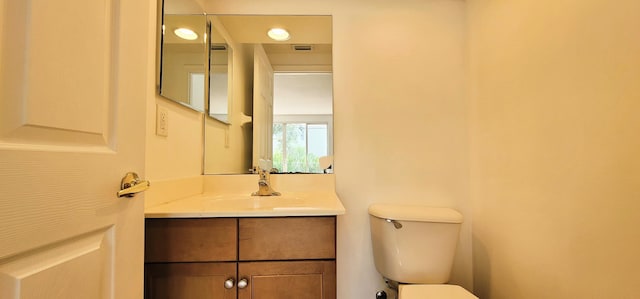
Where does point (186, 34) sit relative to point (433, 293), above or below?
above

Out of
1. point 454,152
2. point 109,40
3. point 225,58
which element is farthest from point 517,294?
point 225,58

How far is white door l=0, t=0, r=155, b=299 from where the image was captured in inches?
15.8

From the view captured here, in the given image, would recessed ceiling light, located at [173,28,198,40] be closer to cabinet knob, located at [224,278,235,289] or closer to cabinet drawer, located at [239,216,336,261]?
cabinet drawer, located at [239,216,336,261]

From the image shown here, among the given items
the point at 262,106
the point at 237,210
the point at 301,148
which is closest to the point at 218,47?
the point at 262,106

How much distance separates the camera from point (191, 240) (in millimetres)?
874

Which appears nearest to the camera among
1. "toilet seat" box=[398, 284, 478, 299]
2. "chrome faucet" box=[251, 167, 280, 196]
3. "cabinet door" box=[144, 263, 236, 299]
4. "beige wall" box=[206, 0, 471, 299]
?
"cabinet door" box=[144, 263, 236, 299]

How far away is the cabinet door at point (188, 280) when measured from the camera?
85 cm

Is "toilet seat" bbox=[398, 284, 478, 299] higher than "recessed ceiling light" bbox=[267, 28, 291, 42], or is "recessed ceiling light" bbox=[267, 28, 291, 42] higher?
"recessed ceiling light" bbox=[267, 28, 291, 42]

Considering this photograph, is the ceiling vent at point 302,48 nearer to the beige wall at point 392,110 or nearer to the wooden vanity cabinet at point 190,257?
the beige wall at point 392,110

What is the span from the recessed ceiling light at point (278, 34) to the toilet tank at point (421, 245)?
1.17m

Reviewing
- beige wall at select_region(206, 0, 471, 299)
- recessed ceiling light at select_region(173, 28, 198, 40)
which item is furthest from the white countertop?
recessed ceiling light at select_region(173, 28, 198, 40)

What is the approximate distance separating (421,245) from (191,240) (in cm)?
101

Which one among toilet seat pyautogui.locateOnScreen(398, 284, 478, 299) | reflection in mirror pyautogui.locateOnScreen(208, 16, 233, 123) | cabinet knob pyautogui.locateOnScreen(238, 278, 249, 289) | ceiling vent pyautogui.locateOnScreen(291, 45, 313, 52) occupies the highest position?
ceiling vent pyautogui.locateOnScreen(291, 45, 313, 52)

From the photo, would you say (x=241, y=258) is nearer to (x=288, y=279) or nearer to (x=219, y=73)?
(x=288, y=279)
